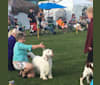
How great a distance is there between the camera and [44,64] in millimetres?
5215

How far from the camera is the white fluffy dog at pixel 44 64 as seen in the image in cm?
512

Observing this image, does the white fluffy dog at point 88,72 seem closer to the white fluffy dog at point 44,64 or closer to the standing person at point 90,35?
the standing person at point 90,35

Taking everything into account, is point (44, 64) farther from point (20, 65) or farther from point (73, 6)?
point (73, 6)

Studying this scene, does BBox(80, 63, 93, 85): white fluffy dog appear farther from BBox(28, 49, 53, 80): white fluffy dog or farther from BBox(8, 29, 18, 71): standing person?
BBox(8, 29, 18, 71): standing person

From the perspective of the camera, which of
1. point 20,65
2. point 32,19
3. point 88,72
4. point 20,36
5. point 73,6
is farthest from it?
point 32,19

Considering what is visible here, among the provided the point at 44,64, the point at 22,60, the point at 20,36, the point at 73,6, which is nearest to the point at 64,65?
the point at 44,64

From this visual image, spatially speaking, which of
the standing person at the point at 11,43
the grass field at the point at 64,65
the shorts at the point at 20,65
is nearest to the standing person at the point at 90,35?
the grass field at the point at 64,65

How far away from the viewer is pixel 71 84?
5.09 meters

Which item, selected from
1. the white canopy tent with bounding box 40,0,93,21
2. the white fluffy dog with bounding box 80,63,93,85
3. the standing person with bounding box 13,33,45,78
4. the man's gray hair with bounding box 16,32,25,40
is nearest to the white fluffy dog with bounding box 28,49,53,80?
the standing person with bounding box 13,33,45,78

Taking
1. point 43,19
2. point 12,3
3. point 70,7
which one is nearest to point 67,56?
point 43,19

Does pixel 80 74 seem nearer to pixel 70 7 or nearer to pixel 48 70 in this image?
pixel 48 70

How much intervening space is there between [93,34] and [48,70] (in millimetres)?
1086

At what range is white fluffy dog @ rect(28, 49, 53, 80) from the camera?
512cm

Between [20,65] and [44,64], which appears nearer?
[44,64]
